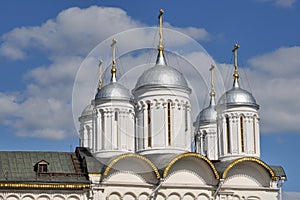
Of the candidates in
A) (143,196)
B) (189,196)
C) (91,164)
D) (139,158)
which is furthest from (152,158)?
(91,164)

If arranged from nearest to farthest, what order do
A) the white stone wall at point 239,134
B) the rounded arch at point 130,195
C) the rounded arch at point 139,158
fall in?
the rounded arch at point 139,158 < the rounded arch at point 130,195 < the white stone wall at point 239,134

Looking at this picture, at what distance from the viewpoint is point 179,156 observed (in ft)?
133

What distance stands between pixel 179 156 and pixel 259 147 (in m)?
A: 6.46

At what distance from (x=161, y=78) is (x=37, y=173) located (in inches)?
368

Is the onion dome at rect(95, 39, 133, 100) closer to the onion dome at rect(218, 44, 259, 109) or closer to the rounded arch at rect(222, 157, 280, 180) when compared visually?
the onion dome at rect(218, 44, 259, 109)

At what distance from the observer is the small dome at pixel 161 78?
4338 cm

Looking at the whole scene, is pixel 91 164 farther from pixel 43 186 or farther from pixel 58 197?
pixel 43 186

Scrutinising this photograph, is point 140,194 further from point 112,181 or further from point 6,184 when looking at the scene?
point 6,184

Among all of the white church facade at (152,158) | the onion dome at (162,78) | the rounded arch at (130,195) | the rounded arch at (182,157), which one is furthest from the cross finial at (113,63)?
the rounded arch at (130,195)

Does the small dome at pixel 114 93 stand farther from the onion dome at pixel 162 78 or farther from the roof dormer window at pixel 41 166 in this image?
the roof dormer window at pixel 41 166

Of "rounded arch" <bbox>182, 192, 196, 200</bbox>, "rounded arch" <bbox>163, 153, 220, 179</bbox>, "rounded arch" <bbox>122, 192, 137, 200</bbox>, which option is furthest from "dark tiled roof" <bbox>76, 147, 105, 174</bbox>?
"rounded arch" <bbox>182, 192, 196, 200</bbox>

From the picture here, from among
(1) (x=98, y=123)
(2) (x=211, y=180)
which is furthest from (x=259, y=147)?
(1) (x=98, y=123)

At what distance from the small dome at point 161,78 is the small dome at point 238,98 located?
2.89 metres

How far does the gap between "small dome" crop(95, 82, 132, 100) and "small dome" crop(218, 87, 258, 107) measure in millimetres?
6089
